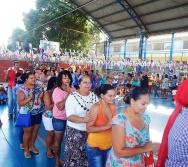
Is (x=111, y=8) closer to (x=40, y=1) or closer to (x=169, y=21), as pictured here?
(x=169, y=21)

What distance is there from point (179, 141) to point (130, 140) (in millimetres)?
368

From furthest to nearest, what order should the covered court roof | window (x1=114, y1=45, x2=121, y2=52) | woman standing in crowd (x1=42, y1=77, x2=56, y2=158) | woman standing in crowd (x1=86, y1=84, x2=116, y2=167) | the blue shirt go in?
window (x1=114, y1=45, x2=121, y2=52) → the covered court roof → woman standing in crowd (x1=42, y1=77, x2=56, y2=158) → woman standing in crowd (x1=86, y1=84, x2=116, y2=167) → the blue shirt

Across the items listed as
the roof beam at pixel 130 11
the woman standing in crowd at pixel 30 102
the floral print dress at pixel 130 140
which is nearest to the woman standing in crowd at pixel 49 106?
the woman standing in crowd at pixel 30 102

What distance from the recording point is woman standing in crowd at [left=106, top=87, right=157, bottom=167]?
56.1 inches

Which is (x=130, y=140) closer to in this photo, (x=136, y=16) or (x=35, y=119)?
(x=35, y=119)

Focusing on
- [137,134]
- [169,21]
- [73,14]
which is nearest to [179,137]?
[137,134]

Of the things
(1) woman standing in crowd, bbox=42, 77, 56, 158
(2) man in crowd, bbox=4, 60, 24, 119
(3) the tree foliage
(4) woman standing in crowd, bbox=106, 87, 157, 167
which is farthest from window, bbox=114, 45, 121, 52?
(4) woman standing in crowd, bbox=106, 87, 157, 167

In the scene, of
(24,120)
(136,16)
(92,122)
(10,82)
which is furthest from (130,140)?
(136,16)

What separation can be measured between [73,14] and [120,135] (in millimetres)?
18965

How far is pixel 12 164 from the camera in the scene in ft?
10.6

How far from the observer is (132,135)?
1458 millimetres

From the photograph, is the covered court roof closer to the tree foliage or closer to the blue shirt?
the tree foliage

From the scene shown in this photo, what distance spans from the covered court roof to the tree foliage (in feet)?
7.94

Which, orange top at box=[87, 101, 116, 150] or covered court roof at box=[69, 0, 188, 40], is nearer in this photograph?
orange top at box=[87, 101, 116, 150]
